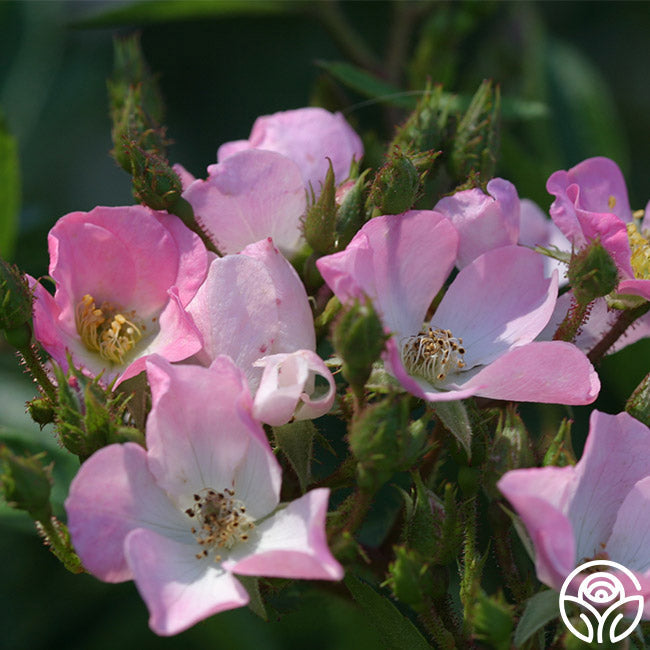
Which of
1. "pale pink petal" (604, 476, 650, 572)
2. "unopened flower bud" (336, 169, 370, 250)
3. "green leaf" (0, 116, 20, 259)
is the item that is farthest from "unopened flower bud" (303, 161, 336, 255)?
"green leaf" (0, 116, 20, 259)

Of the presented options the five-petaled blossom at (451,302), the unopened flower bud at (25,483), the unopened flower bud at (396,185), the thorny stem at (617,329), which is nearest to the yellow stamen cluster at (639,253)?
the thorny stem at (617,329)

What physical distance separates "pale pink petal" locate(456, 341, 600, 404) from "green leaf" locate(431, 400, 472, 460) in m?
0.03

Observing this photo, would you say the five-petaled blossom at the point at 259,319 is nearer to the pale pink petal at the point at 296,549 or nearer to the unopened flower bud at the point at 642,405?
the pale pink petal at the point at 296,549

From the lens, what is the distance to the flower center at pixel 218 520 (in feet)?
3.48

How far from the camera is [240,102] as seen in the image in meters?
2.60

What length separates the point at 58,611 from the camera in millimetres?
1741

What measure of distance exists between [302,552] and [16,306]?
0.44 m

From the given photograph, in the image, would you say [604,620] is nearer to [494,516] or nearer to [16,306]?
[494,516]

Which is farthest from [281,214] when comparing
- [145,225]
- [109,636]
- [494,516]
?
[109,636]

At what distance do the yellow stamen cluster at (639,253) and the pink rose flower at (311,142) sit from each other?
0.40 meters

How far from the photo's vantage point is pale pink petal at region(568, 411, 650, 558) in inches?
40.3

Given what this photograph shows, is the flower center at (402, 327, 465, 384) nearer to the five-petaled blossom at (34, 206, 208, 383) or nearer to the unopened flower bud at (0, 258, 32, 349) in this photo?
the five-petaled blossom at (34, 206, 208, 383)

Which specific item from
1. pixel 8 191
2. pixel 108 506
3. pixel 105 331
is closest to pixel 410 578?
pixel 108 506
